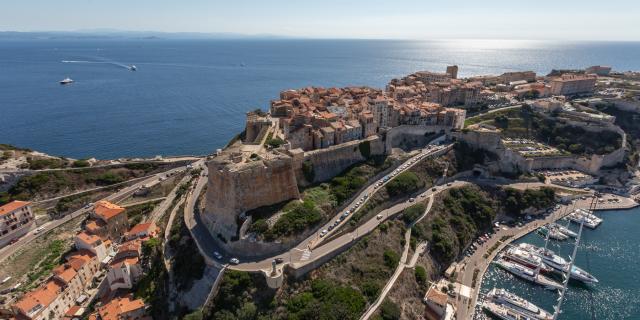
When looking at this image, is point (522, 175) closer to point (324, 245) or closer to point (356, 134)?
point (356, 134)

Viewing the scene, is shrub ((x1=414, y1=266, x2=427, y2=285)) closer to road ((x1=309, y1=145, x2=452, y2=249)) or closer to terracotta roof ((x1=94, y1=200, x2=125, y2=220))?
road ((x1=309, y1=145, x2=452, y2=249))

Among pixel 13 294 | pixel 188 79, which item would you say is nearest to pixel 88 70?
pixel 188 79

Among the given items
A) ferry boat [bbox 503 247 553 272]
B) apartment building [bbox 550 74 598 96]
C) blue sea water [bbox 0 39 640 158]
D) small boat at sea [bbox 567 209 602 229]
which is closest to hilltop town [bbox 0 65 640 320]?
small boat at sea [bbox 567 209 602 229]

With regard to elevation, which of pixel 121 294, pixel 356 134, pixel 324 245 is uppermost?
pixel 356 134

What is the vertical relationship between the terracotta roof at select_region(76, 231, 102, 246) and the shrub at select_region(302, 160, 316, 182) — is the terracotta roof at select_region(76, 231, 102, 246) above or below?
below

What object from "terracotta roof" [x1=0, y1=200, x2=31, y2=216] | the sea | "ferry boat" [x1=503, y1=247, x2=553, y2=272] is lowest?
the sea
